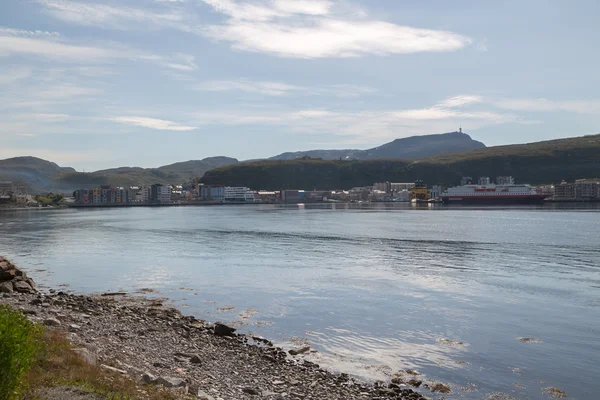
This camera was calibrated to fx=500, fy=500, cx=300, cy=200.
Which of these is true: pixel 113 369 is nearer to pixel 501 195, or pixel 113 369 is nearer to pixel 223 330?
pixel 223 330

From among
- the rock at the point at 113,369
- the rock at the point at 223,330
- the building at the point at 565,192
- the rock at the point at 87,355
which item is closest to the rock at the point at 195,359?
the rock at the point at 87,355

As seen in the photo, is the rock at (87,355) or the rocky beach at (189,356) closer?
the rock at (87,355)

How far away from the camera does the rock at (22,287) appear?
75.2ft

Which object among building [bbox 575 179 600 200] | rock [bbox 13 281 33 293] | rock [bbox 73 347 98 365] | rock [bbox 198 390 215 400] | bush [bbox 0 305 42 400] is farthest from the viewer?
building [bbox 575 179 600 200]

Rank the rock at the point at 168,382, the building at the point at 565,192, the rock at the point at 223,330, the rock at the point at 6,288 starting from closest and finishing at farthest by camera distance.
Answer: the rock at the point at 168,382 < the rock at the point at 223,330 < the rock at the point at 6,288 < the building at the point at 565,192

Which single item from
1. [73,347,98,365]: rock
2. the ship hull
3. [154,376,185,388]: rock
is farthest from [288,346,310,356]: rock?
the ship hull

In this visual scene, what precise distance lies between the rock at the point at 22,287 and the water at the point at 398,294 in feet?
18.2

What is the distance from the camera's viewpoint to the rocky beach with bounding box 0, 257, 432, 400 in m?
12.5

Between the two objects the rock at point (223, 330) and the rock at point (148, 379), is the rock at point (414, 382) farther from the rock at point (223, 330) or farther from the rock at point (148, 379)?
the rock at point (148, 379)

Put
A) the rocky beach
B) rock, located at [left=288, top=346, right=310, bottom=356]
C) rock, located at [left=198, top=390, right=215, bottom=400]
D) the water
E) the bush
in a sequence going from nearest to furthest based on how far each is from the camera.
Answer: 1. the bush
2. rock, located at [left=198, top=390, right=215, bottom=400]
3. the rocky beach
4. the water
5. rock, located at [left=288, top=346, right=310, bottom=356]

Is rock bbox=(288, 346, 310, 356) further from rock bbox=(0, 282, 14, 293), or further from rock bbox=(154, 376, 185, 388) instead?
rock bbox=(0, 282, 14, 293)

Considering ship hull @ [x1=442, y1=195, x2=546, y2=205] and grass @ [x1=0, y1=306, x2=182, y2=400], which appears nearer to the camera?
grass @ [x1=0, y1=306, x2=182, y2=400]

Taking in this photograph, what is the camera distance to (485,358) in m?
17.0

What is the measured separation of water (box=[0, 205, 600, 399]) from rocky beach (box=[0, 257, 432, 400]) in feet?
4.94
